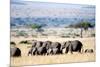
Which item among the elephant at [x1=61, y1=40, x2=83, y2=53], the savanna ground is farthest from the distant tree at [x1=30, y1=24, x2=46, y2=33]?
the elephant at [x1=61, y1=40, x2=83, y2=53]

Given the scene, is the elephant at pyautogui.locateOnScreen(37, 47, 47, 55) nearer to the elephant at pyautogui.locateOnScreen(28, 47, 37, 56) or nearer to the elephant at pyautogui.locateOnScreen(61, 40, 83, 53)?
the elephant at pyautogui.locateOnScreen(28, 47, 37, 56)

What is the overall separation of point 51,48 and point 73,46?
0.92ft

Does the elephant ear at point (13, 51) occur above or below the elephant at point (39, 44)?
below

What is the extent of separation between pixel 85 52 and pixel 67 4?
633 mm

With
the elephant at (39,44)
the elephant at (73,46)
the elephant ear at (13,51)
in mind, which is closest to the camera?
the elephant ear at (13,51)

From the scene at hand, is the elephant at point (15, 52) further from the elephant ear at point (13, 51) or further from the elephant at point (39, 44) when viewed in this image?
the elephant at point (39, 44)

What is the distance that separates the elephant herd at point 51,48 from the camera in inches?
80.2

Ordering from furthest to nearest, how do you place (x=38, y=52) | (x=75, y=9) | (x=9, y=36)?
(x=75, y=9)
(x=38, y=52)
(x=9, y=36)

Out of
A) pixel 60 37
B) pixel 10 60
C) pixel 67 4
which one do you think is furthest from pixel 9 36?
pixel 67 4

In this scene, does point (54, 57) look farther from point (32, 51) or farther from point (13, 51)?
point (13, 51)

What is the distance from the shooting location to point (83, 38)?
2258 millimetres

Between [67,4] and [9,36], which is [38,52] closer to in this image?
[9,36]

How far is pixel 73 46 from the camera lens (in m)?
2.21

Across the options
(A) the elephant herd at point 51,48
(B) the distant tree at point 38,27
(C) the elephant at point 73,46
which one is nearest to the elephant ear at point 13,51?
(A) the elephant herd at point 51,48
